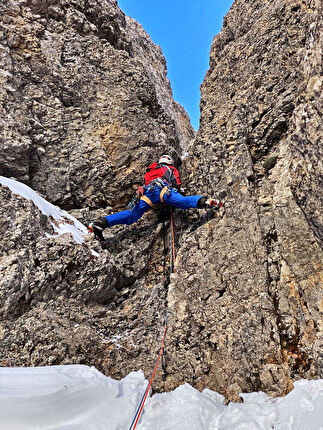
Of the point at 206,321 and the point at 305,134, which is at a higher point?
the point at 305,134

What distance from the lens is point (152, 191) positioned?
8.54m

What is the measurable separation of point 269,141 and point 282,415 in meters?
6.13

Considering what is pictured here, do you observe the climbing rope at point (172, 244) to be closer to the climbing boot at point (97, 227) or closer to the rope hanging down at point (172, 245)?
the rope hanging down at point (172, 245)

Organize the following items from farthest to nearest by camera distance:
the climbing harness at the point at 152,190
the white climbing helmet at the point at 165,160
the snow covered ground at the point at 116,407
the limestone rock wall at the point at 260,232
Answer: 1. the white climbing helmet at the point at 165,160
2. the climbing harness at the point at 152,190
3. the limestone rock wall at the point at 260,232
4. the snow covered ground at the point at 116,407

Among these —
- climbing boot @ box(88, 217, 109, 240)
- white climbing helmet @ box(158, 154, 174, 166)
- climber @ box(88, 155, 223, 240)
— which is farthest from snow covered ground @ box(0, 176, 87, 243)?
white climbing helmet @ box(158, 154, 174, 166)

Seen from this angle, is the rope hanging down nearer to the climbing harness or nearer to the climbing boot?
the climbing harness

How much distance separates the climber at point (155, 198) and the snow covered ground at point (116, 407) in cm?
432

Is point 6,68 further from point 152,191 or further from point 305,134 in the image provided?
point 305,134

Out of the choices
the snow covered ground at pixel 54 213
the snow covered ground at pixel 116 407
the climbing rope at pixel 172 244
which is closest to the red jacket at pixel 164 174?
the climbing rope at pixel 172 244

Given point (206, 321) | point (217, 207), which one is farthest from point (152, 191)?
point (206, 321)

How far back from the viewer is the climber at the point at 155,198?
26.3ft

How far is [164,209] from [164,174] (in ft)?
3.70

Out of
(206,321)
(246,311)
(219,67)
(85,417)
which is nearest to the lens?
(85,417)

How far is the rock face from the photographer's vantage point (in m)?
5.05
